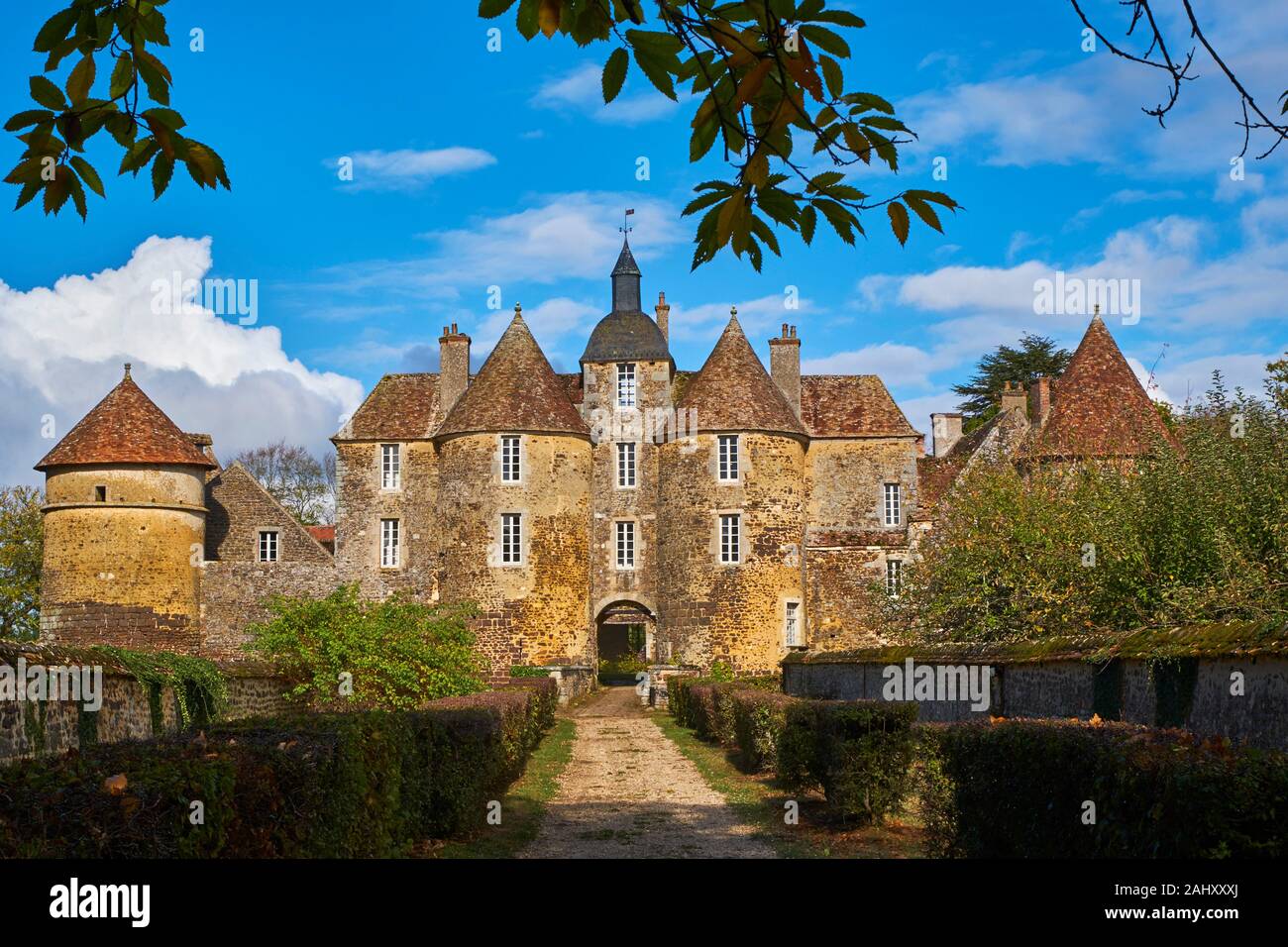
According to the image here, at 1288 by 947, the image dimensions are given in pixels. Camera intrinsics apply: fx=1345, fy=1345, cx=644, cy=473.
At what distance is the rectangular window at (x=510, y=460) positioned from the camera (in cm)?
3869

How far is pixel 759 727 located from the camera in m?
19.0

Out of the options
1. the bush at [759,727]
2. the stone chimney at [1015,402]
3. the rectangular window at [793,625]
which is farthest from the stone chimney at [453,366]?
the bush at [759,727]

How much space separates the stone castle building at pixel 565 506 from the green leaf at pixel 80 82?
33.4 meters

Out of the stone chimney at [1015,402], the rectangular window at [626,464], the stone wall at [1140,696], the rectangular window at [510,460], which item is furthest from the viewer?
the stone chimney at [1015,402]

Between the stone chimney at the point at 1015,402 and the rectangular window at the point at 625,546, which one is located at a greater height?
the stone chimney at the point at 1015,402

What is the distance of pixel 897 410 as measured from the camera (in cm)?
4194

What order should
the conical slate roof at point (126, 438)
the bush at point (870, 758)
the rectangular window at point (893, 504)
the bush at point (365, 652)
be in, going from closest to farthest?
the bush at point (870, 758) < the bush at point (365, 652) < the conical slate roof at point (126, 438) < the rectangular window at point (893, 504)

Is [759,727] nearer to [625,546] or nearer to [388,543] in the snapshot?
[625,546]

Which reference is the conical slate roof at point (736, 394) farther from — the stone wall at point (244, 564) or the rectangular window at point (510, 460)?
the stone wall at point (244, 564)

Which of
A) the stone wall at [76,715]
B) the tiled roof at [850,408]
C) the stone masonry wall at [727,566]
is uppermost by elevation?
the tiled roof at [850,408]

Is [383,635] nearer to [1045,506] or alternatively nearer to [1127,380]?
[1045,506]

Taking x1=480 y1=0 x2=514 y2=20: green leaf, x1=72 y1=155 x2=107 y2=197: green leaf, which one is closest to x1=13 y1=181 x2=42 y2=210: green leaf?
x1=72 y1=155 x2=107 y2=197: green leaf

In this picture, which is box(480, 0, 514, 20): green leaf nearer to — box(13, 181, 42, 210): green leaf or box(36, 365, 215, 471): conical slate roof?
box(13, 181, 42, 210): green leaf
